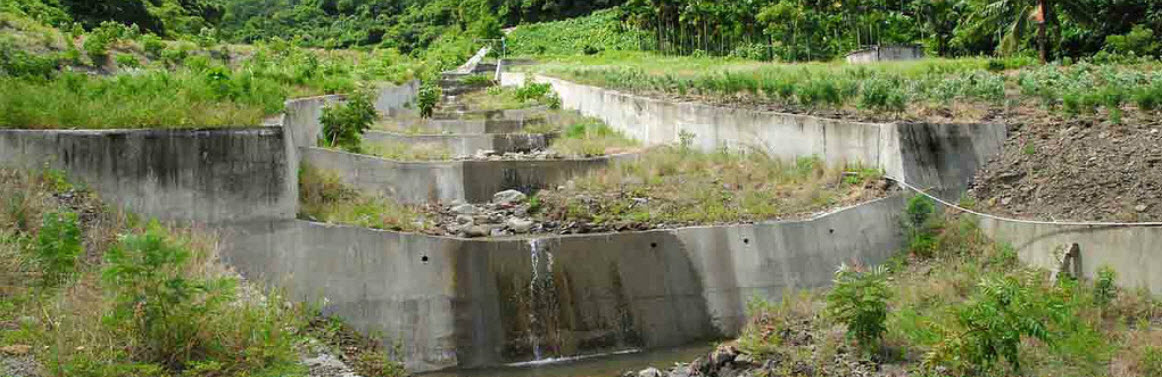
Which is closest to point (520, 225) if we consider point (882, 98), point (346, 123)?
point (346, 123)

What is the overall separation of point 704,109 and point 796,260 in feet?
22.2

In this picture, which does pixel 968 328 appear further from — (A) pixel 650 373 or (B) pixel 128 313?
(B) pixel 128 313

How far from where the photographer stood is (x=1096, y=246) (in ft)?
45.8

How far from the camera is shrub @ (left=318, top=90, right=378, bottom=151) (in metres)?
21.1

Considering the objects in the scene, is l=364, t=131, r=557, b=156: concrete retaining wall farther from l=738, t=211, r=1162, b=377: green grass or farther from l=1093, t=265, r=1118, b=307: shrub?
l=1093, t=265, r=1118, b=307: shrub

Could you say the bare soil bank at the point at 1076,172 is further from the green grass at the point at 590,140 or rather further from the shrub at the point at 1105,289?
the green grass at the point at 590,140

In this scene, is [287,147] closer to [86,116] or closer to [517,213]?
[86,116]

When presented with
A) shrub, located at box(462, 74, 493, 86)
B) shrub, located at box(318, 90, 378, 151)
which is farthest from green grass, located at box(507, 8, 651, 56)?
shrub, located at box(318, 90, 378, 151)

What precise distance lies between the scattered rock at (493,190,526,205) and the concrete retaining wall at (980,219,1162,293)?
8.94 metres

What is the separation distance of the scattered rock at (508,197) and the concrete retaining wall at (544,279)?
5047mm

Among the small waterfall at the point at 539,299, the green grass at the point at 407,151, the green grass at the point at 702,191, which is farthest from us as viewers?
the green grass at the point at 407,151

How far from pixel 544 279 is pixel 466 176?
662cm

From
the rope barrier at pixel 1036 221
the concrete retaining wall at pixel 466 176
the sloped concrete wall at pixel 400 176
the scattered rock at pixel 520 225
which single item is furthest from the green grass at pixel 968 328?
the sloped concrete wall at pixel 400 176

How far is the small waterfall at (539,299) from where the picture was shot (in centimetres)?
1505
